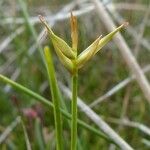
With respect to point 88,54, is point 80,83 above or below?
above

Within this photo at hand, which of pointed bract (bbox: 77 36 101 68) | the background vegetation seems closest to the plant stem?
pointed bract (bbox: 77 36 101 68)

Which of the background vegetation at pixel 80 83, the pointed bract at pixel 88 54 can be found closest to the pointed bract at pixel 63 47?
the pointed bract at pixel 88 54

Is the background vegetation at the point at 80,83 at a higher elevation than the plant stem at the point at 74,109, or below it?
higher

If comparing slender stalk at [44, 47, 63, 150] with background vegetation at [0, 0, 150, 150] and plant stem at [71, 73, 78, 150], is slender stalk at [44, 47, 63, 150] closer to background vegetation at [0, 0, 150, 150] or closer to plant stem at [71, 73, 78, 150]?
plant stem at [71, 73, 78, 150]

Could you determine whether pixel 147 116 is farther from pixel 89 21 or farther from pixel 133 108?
pixel 89 21

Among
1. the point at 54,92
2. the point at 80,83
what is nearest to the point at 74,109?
the point at 54,92

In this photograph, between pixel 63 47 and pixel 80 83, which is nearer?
pixel 63 47

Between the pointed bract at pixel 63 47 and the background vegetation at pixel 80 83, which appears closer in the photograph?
the pointed bract at pixel 63 47

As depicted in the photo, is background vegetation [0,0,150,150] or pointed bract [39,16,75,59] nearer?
pointed bract [39,16,75,59]

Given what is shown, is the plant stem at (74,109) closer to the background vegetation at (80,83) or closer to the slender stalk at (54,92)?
the slender stalk at (54,92)

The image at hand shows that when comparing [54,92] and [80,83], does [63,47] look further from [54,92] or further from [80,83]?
[80,83]

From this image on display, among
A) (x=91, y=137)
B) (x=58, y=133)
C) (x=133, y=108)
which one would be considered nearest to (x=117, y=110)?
(x=133, y=108)
